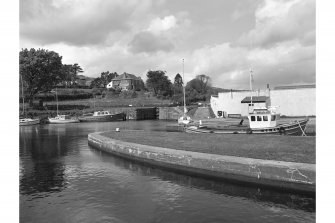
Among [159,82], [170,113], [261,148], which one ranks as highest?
[159,82]

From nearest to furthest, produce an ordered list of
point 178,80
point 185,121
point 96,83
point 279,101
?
point 185,121
point 279,101
point 96,83
point 178,80

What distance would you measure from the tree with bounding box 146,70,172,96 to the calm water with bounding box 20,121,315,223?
104 metres

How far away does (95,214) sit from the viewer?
38.0 feet

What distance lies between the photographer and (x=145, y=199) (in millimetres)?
13242

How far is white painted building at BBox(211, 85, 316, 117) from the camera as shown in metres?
55.1

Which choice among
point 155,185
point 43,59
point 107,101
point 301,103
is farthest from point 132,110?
point 155,185

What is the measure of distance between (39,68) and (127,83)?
62.2 metres

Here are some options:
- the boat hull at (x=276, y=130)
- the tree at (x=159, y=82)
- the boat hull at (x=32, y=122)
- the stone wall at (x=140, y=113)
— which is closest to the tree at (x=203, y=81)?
the tree at (x=159, y=82)

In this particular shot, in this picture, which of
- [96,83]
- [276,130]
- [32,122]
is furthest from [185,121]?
[96,83]

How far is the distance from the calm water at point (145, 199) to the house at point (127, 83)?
5057 inches

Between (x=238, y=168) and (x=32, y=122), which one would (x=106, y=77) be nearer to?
(x=32, y=122)

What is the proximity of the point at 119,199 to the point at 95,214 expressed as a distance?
1.85 m

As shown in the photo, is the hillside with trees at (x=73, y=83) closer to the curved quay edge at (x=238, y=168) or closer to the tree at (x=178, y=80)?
the tree at (x=178, y=80)

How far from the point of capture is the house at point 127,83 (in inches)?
5763
